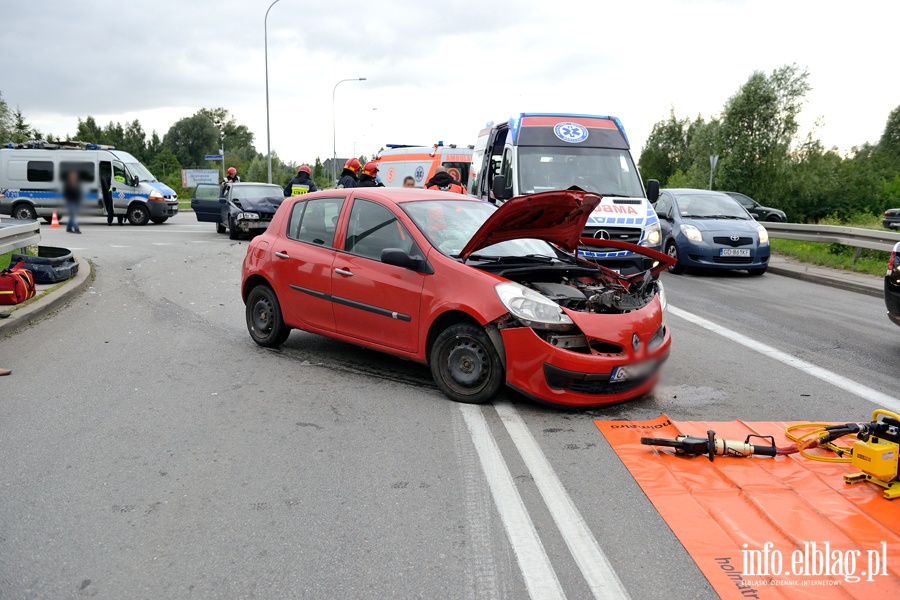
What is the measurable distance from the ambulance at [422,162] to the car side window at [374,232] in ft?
50.7

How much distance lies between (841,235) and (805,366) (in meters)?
9.95

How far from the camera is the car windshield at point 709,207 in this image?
49.1 ft

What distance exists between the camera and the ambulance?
2227cm

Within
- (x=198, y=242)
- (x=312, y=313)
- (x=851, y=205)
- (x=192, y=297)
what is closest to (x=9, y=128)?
(x=312, y=313)

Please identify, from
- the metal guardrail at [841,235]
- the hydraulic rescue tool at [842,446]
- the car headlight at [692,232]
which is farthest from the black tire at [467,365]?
the metal guardrail at [841,235]

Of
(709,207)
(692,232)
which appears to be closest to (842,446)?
(692,232)

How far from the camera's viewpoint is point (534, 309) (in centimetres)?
522

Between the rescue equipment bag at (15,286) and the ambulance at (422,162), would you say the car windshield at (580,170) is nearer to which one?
the rescue equipment bag at (15,286)

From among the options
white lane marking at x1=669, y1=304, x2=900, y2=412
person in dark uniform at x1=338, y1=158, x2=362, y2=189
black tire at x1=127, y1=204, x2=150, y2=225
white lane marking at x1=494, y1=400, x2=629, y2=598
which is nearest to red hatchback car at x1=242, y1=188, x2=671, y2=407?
white lane marking at x1=494, y1=400, x2=629, y2=598

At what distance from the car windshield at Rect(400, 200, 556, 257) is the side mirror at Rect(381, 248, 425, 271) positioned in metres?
0.21

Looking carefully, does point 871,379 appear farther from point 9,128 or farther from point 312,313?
point 9,128

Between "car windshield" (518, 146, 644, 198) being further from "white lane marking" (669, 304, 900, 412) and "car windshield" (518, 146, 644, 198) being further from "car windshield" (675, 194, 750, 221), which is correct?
"car windshield" (675, 194, 750, 221)

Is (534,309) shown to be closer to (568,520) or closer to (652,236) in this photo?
(568,520)

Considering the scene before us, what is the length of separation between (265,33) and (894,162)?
41.1 metres
